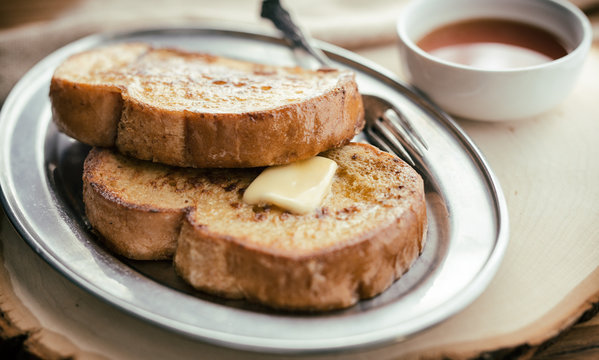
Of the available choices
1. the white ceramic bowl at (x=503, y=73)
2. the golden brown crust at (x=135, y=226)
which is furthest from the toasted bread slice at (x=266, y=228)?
the white ceramic bowl at (x=503, y=73)

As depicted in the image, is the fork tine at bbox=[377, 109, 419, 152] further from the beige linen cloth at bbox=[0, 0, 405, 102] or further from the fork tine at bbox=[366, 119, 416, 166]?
the beige linen cloth at bbox=[0, 0, 405, 102]

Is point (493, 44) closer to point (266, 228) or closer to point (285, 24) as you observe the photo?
point (285, 24)

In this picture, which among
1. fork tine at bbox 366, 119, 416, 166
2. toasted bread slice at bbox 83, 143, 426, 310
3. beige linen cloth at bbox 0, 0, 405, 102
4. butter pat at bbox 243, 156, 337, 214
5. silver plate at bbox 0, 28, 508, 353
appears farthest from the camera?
beige linen cloth at bbox 0, 0, 405, 102

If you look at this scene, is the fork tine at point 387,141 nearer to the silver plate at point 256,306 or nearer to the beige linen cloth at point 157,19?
the silver plate at point 256,306

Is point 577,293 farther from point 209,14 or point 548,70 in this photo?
point 209,14

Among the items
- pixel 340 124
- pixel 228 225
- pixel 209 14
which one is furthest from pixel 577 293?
pixel 209 14

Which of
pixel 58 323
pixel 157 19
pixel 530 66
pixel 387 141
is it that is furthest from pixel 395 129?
pixel 157 19

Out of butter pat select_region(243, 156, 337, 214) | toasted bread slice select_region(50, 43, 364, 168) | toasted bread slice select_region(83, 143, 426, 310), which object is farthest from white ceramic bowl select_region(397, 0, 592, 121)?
butter pat select_region(243, 156, 337, 214)
